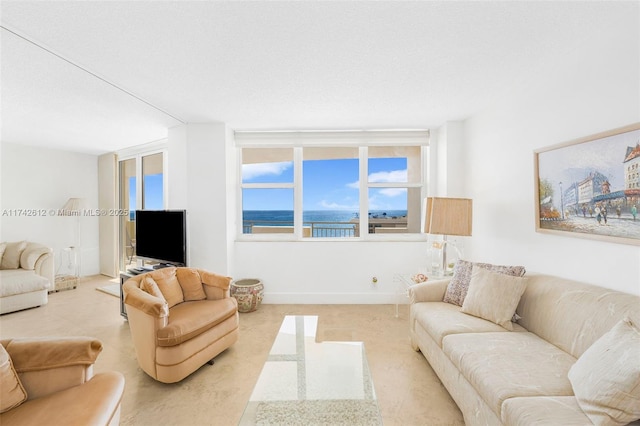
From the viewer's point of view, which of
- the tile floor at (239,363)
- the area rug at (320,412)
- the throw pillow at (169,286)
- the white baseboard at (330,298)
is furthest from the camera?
the white baseboard at (330,298)

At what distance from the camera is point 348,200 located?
3811 millimetres

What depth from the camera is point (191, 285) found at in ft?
8.38

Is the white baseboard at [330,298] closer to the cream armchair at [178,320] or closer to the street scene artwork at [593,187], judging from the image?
the cream armchair at [178,320]

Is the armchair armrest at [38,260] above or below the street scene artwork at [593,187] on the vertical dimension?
below

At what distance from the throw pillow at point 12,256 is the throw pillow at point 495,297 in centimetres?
562

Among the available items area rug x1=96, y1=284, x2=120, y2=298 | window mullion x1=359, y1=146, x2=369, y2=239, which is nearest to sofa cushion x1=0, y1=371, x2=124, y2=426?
window mullion x1=359, y1=146, x2=369, y2=239

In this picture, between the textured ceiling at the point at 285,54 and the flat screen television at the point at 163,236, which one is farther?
the flat screen television at the point at 163,236

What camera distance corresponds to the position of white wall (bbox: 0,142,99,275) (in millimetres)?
4215

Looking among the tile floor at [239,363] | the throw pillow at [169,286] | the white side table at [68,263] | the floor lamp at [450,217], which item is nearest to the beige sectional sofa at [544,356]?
the tile floor at [239,363]

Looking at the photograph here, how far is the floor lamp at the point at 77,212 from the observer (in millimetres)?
4629

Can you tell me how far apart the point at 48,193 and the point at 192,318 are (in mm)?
4566

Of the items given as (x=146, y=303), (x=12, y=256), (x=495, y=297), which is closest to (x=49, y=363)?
(x=146, y=303)

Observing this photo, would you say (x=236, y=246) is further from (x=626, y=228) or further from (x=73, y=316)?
(x=626, y=228)

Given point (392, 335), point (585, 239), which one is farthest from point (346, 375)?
point (585, 239)
